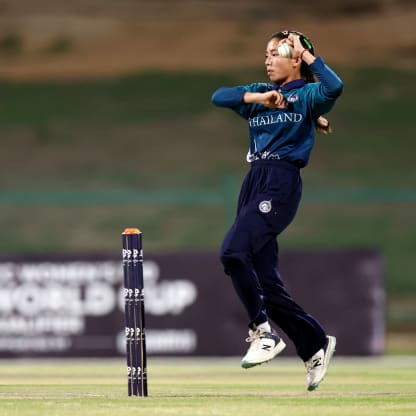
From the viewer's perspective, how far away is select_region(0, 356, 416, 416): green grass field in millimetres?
8375

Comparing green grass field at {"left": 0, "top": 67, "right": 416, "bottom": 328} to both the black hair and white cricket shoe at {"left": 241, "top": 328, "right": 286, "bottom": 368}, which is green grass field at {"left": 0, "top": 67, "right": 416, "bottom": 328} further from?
white cricket shoe at {"left": 241, "top": 328, "right": 286, "bottom": 368}

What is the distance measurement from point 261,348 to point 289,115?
1.50 m

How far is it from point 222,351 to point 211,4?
2577cm

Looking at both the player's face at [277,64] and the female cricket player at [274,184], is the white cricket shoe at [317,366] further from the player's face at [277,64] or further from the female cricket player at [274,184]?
the player's face at [277,64]

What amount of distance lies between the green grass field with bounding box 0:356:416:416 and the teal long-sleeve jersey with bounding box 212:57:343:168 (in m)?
1.58

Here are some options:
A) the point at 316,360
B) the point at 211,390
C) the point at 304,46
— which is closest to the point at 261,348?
the point at 316,360

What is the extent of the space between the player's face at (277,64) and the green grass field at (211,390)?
210 cm

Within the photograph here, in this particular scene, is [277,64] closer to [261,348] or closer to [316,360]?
[261,348]

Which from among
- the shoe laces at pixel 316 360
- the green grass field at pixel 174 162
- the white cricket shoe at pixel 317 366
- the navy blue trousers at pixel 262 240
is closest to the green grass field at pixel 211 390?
the white cricket shoe at pixel 317 366

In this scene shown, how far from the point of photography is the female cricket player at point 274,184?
927 cm

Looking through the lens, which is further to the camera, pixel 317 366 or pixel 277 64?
pixel 317 366

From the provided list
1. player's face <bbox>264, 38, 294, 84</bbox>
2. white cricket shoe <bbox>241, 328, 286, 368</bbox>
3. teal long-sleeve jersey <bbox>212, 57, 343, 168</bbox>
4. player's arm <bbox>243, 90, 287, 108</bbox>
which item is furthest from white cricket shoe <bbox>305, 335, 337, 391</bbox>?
player's face <bbox>264, 38, 294, 84</bbox>

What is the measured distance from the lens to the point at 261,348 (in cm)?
932

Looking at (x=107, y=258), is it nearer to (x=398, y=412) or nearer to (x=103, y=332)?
(x=103, y=332)
